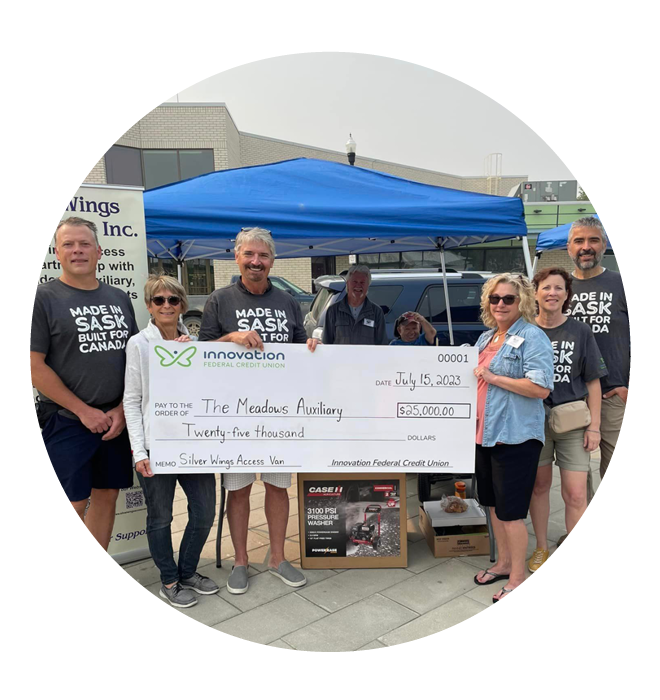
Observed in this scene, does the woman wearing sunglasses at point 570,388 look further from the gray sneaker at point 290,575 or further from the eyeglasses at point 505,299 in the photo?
the gray sneaker at point 290,575

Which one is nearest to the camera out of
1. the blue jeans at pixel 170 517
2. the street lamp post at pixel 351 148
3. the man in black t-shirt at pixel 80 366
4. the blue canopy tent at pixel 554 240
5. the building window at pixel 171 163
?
the man in black t-shirt at pixel 80 366

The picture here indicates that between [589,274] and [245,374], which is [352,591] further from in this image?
[589,274]

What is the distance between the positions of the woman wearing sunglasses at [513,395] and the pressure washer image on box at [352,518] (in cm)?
77

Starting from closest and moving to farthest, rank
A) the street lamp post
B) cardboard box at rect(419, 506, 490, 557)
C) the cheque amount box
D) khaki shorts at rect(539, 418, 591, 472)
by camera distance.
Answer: the cheque amount box < khaki shorts at rect(539, 418, 591, 472) < cardboard box at rect(419, 506, 490, 557) < the street lamp post

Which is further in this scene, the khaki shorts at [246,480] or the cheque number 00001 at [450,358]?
the khaki shorts at [246,480]

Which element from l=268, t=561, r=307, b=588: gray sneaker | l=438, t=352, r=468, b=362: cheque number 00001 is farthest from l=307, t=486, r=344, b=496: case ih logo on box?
l=438, t=352, r=468, b=362: cheque number 00001

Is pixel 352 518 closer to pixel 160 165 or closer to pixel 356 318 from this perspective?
pixel 356 318

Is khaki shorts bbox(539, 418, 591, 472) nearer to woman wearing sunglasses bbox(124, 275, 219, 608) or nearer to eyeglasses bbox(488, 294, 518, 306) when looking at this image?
eyeglasses bbox(488, 294, 518, 306)

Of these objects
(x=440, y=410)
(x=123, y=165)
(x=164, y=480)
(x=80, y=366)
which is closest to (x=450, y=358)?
(x=440, y=410)

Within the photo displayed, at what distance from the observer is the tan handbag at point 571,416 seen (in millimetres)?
2879

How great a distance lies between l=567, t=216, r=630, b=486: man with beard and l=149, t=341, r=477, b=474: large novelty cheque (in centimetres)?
97

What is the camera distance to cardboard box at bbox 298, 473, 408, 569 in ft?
10.6

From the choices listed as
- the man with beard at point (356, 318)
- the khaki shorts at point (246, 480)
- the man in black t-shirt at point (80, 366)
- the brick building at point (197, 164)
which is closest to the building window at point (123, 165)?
the brick building at point (197, 164)

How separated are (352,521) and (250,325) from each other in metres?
1.47
